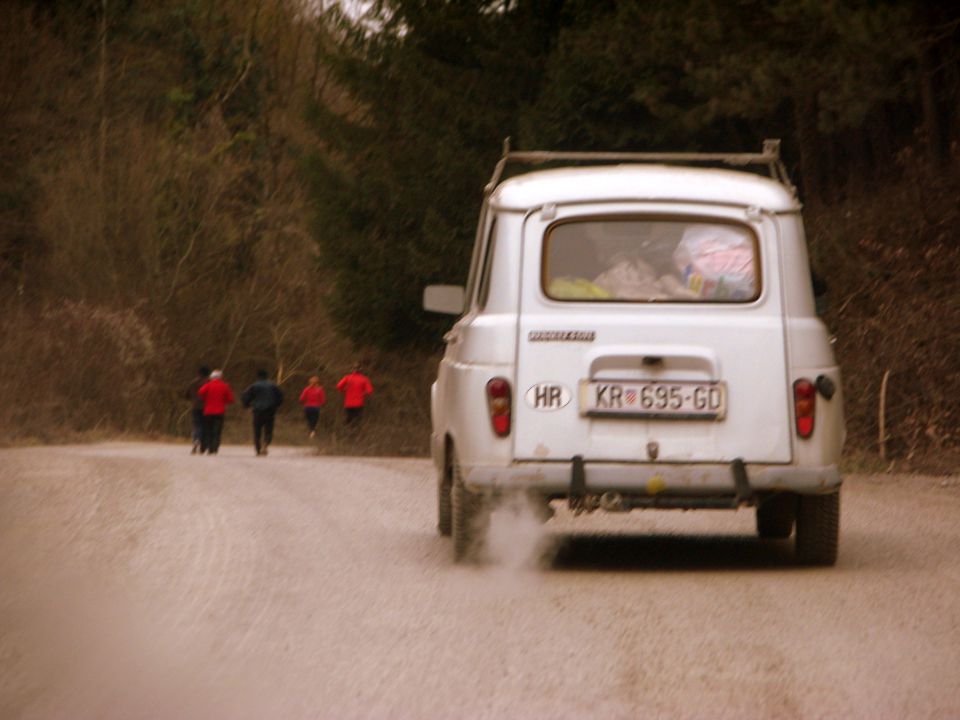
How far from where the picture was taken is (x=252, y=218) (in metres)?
52.7

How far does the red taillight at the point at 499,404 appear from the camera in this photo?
9.92 meters

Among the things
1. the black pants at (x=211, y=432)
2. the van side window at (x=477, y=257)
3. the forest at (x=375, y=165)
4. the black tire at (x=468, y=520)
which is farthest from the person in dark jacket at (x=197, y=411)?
the black tire at (x=468, y=520)

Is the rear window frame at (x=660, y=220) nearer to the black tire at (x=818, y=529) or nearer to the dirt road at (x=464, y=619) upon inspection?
the black tire at (x=818, y=529)

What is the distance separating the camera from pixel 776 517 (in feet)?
39.3

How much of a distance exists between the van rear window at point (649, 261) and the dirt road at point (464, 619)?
150cm

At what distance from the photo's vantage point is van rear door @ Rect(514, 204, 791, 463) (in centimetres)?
984

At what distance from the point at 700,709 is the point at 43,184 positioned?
47402 mm

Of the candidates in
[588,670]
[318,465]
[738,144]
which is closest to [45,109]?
[738,144]

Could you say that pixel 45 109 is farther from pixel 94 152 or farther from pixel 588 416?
pixel 588 416

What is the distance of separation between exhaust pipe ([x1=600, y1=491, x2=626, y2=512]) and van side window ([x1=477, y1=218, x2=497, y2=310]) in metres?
1.28

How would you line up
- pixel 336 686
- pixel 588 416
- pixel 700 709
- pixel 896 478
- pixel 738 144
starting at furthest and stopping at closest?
pixel 738 144 < pixel 896 478 < pixel 588 416 < pixel 336 686 < pixel 700 709

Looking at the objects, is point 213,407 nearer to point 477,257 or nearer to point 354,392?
point 354,392

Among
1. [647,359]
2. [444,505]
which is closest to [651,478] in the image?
[647,359]

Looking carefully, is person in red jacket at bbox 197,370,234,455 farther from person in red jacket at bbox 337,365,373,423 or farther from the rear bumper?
the rear bumper
